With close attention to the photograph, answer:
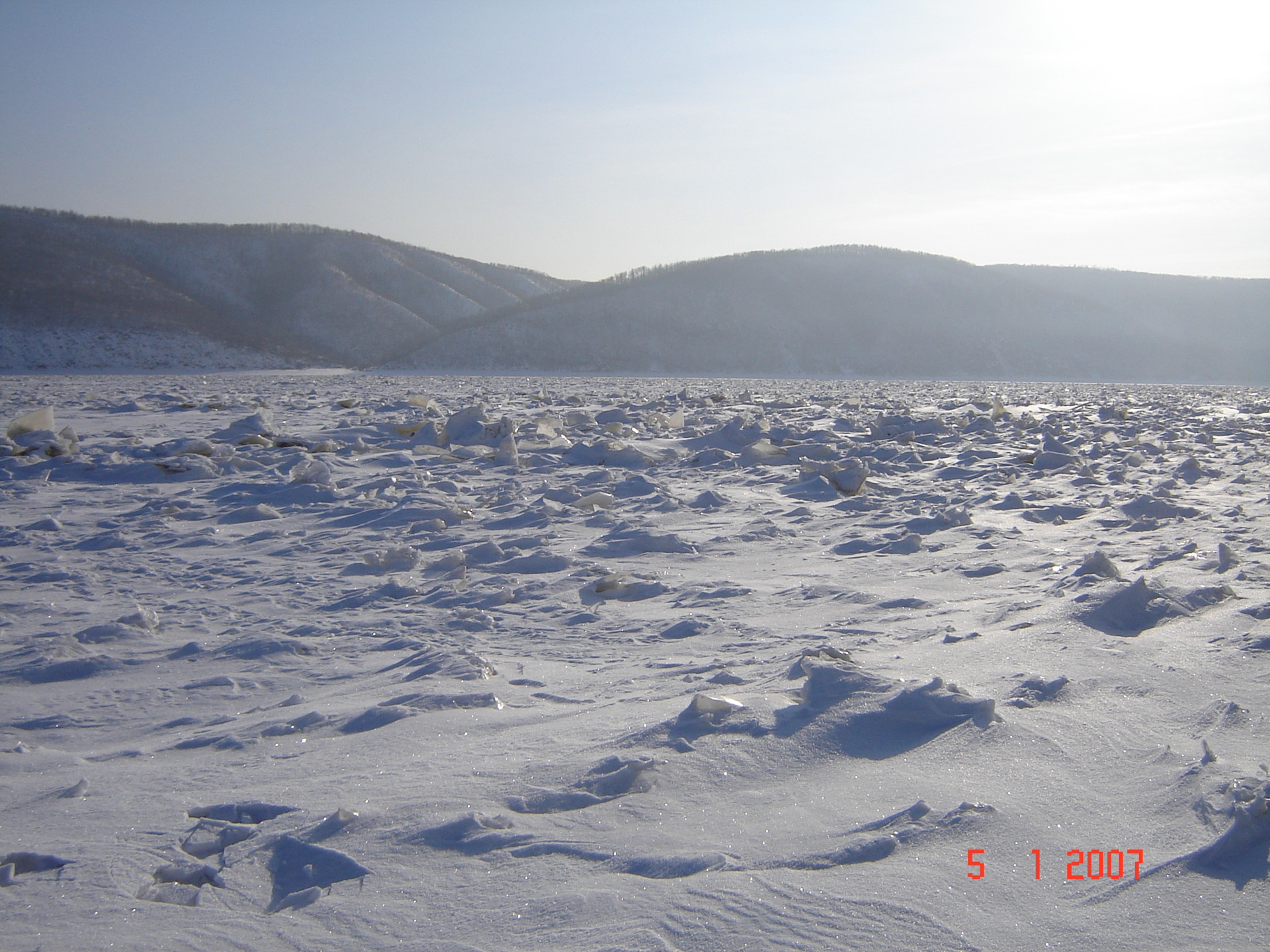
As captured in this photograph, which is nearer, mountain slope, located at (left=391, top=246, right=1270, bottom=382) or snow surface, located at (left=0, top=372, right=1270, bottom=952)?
snow surface, located at (left=0, top=372, right=1270, bottom=952)

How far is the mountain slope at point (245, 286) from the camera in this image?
4472 centimetres

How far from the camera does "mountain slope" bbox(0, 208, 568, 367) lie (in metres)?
44.7

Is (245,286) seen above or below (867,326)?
above

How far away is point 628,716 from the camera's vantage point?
7.54 feet

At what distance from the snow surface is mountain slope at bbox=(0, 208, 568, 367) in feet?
131
